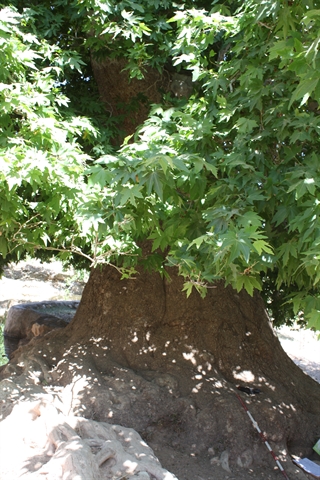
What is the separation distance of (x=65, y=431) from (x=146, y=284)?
7.52ft

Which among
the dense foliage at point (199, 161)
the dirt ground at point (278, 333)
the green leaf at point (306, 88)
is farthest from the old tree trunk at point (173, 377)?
the green leaf at point (306, 88)

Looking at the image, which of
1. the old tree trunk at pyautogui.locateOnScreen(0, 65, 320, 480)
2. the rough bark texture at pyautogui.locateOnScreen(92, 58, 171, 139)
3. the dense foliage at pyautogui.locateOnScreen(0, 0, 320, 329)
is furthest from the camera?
the rough bark texture at pyautogui.locateOnScreen(92, 58, 171, 139)

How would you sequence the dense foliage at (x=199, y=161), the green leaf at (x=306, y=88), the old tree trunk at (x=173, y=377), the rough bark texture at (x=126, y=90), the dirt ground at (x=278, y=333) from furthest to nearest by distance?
the rough bark texture at (x=126, y=90), the old tree trunk at (x=173, y=377), the dirt ground at (x=278, y=333), the dense foliage at (x=199, y=161), the green leaf at (x=306, y=88)

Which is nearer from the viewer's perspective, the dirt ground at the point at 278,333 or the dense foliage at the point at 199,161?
the dense foliage at the point at 199,161

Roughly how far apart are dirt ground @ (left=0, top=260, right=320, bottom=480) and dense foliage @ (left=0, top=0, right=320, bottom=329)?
0.82 meters

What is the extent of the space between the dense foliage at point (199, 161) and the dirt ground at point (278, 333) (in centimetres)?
82

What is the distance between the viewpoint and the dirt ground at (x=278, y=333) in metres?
4.44

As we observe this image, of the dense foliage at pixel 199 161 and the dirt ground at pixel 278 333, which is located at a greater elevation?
the dense foliage at pixel 199 161

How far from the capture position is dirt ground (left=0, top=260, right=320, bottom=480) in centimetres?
444

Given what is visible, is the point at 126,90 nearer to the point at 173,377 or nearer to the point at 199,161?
the point at 199,161

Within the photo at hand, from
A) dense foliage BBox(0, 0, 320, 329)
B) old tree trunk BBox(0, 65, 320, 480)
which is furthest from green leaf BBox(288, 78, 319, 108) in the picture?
old tree trunk BBox(0, 65, 320, 480)

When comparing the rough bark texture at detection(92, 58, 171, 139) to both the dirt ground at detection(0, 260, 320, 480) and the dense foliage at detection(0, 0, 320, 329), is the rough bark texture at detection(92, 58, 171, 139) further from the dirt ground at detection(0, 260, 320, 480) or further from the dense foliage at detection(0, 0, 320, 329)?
the dirt ground at detection(0, 260, 320, 480)

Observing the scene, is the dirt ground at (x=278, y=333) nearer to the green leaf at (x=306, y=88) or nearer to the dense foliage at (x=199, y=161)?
the dense foliage at (x=199, y=161)

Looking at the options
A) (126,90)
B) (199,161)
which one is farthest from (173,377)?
(126,90)
